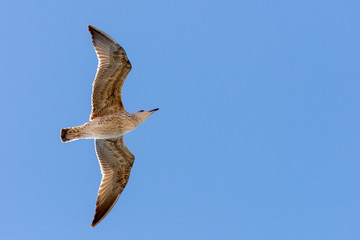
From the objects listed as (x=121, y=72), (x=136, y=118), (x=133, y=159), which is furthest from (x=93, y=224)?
(x=121, y=72)

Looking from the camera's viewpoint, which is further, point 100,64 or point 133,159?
point 133,159

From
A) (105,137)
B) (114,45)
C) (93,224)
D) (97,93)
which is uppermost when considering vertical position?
(114,45)

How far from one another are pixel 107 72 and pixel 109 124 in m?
1.46

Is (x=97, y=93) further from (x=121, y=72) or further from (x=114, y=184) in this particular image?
(x=114, y=184)

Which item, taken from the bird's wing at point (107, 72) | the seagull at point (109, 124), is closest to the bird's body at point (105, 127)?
the seagull at point (109, 124)

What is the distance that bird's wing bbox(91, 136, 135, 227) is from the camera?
14.8 metres

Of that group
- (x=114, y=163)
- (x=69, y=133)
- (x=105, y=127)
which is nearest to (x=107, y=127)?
(x=105, y=127)

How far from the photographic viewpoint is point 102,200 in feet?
47.3

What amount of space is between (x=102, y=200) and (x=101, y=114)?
2.53 metres

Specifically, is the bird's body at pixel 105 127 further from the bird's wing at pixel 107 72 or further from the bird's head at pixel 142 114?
the bird's wing at pixel 107 72

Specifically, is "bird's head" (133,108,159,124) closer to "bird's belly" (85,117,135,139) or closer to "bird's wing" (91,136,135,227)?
"bird's belly" (85,117,135,139)

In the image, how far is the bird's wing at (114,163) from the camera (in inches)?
581

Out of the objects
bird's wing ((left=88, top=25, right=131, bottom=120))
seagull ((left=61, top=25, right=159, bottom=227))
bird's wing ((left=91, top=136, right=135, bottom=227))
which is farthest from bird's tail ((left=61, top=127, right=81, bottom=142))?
bird's wing ((left=91, top=136, right=135, bottom=227))

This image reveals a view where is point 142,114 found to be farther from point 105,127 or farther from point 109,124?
point 105,127
